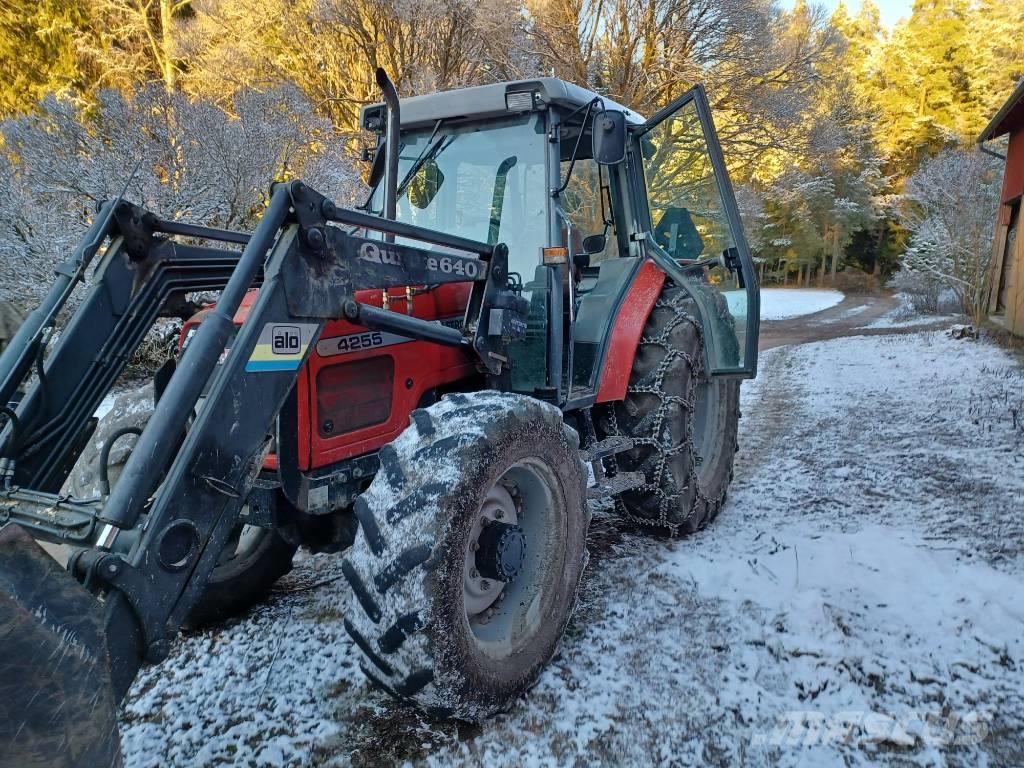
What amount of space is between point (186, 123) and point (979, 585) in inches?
389

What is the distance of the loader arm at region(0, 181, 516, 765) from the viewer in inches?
70.4

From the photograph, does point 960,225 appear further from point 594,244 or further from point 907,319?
point 594,244

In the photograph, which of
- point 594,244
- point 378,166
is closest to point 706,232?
point 594,244

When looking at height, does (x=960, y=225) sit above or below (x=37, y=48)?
above

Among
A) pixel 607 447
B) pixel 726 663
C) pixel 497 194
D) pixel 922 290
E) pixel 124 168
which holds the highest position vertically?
pixel 922 290

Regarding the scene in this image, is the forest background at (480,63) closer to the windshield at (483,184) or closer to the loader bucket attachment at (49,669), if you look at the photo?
the windshield at (483,184)

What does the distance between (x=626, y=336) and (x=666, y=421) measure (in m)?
0.51

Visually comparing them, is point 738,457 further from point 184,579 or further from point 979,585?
point 184,579

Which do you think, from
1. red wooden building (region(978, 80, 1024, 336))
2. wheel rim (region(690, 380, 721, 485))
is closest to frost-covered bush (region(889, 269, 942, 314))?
red wooden building (region(978, 80, 1024, 336))

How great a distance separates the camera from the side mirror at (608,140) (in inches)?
126

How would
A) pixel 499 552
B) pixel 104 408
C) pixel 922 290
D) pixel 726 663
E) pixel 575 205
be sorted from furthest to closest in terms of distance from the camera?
1. pixel 922 290
2. pixel 104 408
3. pixel 575 205
4. pixel 726 663
5. pixel 499 552

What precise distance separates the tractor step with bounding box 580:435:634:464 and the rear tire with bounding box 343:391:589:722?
780 millimetres

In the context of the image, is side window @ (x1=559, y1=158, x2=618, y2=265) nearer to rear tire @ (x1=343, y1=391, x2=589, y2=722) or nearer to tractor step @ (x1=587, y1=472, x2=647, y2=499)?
tractor step @ (x1=587, y1=472, x2=647, y2=499)

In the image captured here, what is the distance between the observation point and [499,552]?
252 centimetres
